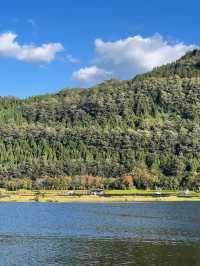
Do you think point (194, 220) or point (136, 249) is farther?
point (194, 220)

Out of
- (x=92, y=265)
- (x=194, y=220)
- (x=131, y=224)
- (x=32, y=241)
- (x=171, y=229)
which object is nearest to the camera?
(x=92, y=265)

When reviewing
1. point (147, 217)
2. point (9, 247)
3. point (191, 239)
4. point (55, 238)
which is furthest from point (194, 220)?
point (9, 247)

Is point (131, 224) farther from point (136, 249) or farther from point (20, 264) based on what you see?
point (20, 264)

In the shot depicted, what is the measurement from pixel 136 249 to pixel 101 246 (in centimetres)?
612

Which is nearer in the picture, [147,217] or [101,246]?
[101,246]

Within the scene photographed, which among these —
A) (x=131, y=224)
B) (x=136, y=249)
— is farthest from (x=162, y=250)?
(x=131, y=224)

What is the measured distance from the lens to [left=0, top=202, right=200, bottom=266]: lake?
7172 cm

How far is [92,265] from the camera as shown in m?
67.4

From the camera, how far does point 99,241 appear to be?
90000 millimetres

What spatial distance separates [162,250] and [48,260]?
18351 millimetres

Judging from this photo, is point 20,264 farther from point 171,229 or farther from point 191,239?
point 171,229

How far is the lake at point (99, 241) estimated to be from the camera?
235ft

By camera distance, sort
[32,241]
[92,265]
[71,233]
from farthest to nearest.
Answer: [71,233] < [32,241] < [92,265]

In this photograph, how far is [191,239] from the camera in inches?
3669
